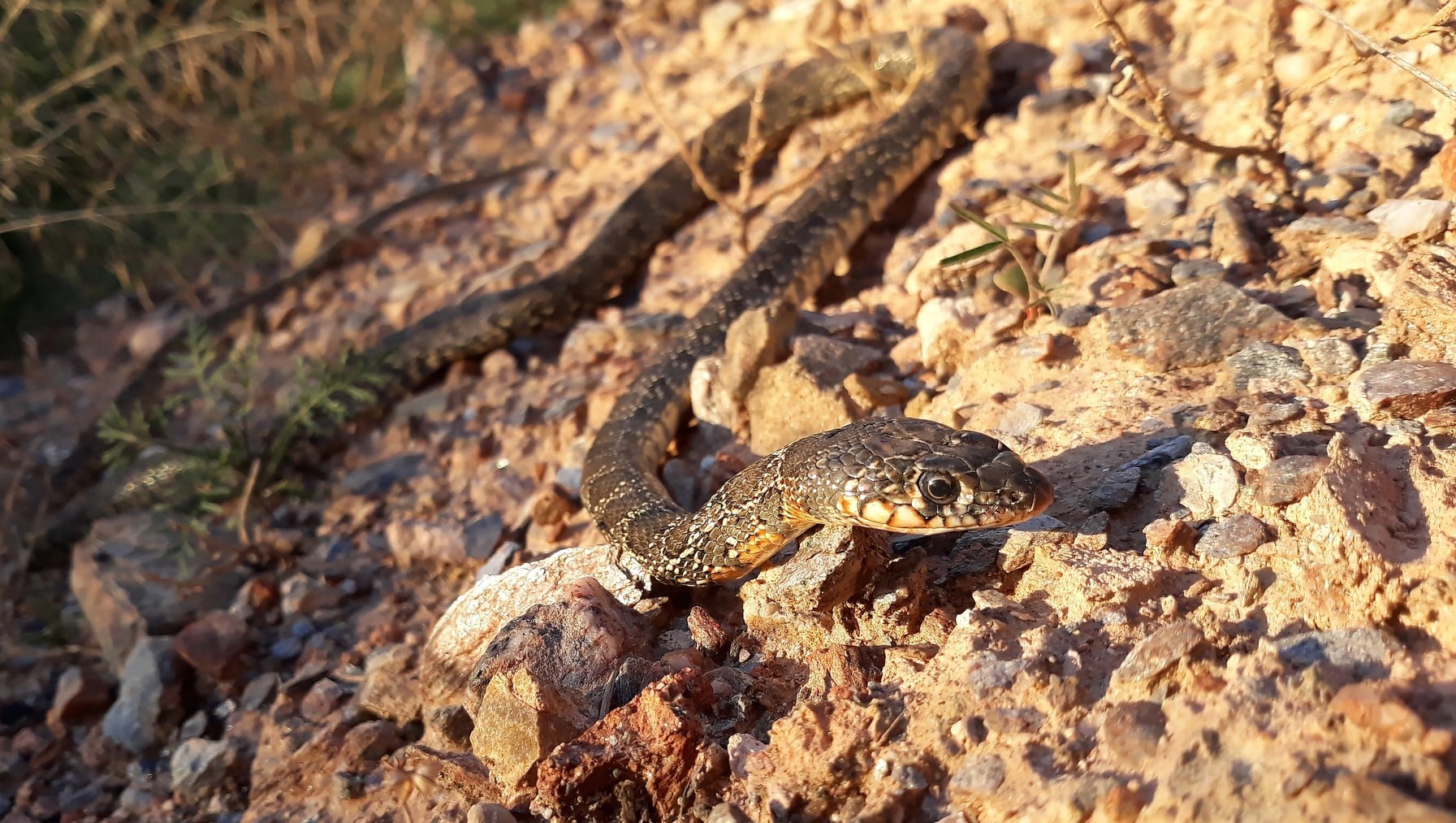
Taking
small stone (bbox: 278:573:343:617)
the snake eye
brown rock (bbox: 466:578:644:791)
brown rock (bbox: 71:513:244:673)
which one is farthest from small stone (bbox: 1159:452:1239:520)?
brown rock (bbox: 71:513:244:673)

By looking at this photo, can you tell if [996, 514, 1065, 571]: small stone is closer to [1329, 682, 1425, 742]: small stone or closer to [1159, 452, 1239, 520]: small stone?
[1159, 452, 1239, 520]: small stone

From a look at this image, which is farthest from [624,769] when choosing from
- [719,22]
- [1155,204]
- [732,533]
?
[719,22]

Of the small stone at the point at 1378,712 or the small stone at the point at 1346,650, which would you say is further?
the small stone at the point at 1346,650

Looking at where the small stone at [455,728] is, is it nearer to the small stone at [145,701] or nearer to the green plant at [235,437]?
the small stone at [145,701]

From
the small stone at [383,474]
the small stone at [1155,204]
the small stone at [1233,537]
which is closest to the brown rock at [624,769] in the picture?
the small stone at [1233,537]

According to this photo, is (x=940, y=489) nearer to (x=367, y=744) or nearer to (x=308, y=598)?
(x=367, y=744)

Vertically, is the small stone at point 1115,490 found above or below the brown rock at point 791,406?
below

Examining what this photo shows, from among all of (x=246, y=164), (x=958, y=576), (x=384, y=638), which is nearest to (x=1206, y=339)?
(x=958, y=576)
